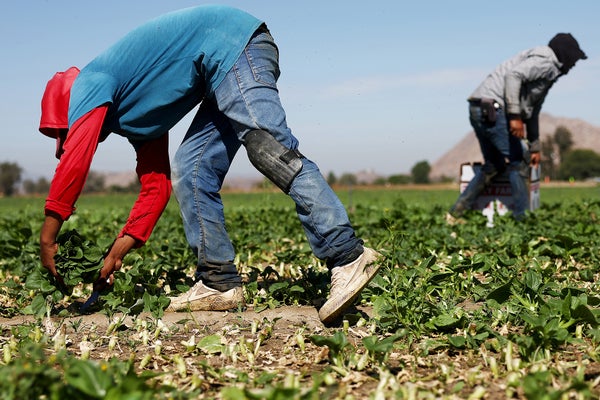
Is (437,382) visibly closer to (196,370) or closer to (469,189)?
(196,370)

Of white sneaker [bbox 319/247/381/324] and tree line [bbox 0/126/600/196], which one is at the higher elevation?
tree line [bbox 0/126/600/196]

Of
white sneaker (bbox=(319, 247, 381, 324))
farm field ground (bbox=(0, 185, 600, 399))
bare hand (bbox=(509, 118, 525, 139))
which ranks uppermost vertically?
bare hand (bbox=(509, 118, 525, 139))

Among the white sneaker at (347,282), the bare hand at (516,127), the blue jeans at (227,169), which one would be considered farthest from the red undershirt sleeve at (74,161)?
the bare hand at (516,127)

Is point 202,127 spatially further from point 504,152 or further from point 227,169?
point 504,152

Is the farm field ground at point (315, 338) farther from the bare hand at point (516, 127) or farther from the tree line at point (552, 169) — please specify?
the tree line at point (552, 169)

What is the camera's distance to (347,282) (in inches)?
127

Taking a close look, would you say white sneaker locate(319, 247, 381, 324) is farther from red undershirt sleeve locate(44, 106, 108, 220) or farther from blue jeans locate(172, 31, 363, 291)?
red undershirt sleeve locate(44, 106, 108, 220)

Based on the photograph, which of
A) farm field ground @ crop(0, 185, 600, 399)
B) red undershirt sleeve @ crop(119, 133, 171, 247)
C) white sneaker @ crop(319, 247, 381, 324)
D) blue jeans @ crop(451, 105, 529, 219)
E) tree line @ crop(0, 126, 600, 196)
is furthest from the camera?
tree line @ crop(0, 126, 600, 196)

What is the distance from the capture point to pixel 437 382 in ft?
8.14

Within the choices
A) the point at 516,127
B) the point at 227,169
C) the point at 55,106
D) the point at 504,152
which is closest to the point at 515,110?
the point at 516,127

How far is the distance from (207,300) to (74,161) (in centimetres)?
101

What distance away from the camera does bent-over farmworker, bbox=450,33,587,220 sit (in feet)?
24.9

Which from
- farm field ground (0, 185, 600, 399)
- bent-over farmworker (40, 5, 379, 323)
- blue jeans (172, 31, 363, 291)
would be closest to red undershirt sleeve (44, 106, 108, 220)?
bent-over farmworker (40, 5, 379, 323)

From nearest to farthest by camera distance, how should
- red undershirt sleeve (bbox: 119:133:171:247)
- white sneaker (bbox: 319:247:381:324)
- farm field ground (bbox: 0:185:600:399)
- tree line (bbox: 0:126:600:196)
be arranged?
farm field ground (bbox: 0:185:600:399) < white sneaker (bbox: 319:247:381:324) < red undershirt sleeve (bbox: 119:133:171:247) < tree line (bbox: 0:126:600:196)
